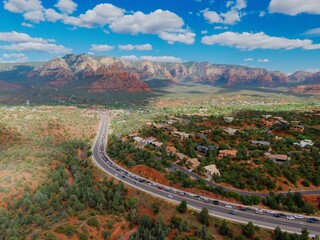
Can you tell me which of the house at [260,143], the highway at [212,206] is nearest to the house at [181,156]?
the highway at [212,206]

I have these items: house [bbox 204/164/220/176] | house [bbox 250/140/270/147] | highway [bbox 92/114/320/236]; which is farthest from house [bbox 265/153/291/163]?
highway [bbox 92/114/320/236]

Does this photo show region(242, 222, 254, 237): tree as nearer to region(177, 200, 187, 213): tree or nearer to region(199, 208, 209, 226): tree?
region(199, 208, 209, 226): tree

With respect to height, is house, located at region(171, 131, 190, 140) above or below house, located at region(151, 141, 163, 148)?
above

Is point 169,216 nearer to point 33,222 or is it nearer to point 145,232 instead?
point 145,232

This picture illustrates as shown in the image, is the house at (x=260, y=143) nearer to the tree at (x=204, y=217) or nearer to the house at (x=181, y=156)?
the house at (x=181, y=156)

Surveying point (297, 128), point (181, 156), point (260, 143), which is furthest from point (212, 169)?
point (297, 128)

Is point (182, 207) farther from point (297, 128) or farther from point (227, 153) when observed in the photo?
point (297, 128)

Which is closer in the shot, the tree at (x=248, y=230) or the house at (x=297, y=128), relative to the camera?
the tree at (x=248, y=230)

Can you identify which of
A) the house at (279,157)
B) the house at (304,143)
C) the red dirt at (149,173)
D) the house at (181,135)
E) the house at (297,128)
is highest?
the house at (297,128)
